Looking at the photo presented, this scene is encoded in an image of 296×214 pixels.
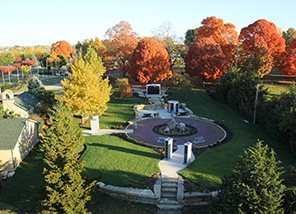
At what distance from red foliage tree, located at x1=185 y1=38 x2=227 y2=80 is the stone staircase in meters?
26.3

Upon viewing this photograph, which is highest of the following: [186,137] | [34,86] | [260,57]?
[260,57]

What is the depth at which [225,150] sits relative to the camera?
691 inches

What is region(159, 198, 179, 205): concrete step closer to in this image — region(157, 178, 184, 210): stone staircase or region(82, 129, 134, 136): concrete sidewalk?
region(157, 178, 184, 210): stone staircase

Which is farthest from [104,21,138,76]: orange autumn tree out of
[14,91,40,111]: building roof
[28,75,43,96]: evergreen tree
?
[14,91,40,111]: building roof

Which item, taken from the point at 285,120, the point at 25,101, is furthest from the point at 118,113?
the point at 285,120

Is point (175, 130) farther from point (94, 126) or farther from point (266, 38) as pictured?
point (266, 38)

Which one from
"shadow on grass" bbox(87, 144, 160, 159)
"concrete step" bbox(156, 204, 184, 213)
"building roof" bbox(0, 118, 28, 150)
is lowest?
"concrete step" bbox(156, 204, 184, 213)

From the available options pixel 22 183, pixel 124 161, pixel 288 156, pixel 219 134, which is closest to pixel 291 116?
pixel 288 156

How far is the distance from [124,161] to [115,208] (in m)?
4.43

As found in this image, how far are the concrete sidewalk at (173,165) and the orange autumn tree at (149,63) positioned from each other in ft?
77.4

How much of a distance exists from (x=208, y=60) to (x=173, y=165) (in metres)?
26.2

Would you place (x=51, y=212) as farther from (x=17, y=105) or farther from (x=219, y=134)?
(x=17, y=105)

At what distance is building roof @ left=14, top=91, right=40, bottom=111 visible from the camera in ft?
82.4

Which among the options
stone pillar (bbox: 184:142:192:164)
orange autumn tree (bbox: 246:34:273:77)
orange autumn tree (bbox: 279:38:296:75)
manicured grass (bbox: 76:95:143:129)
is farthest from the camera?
orange autumn tree (bbox: 246:34:273:77)
